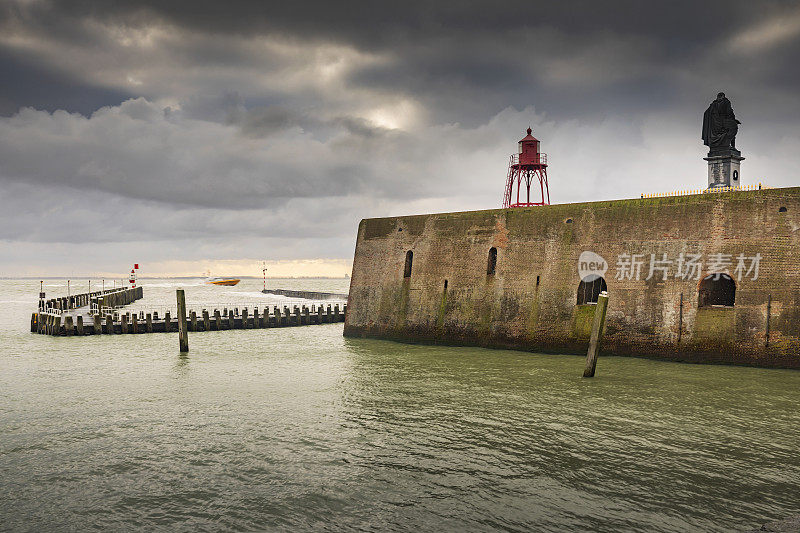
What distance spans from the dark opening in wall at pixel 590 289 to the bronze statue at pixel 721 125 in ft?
81.1

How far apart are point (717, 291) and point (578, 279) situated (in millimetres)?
4230

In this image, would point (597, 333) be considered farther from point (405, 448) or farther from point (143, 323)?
point (143, 323)

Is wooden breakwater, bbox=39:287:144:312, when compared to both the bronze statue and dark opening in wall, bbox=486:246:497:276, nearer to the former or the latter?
dark opening in wall, bbox=486:246:497:276

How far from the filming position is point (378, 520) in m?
7.33

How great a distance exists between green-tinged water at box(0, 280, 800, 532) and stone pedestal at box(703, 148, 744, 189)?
26538mm

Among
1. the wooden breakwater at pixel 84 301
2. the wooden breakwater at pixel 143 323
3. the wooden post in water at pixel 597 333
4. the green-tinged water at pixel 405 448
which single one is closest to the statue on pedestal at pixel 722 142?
the green-tinged water at pixel 405 448

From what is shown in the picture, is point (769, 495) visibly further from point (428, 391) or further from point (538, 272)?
point (538, 272)

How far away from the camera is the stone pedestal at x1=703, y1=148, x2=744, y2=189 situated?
125 feet

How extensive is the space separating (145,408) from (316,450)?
218 inches

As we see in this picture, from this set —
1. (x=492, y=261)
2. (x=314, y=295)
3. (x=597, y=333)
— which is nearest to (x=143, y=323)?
(x=492, y=261)

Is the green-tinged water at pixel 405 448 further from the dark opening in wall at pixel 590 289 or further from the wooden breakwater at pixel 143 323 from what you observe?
the wooden breakwater at pixel 143 323

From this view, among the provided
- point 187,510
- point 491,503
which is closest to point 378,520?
point 491,503

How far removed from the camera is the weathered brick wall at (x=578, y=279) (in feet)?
53.8

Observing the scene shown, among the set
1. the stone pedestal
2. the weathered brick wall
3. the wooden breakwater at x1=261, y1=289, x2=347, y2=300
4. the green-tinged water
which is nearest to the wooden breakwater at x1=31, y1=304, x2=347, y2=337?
the weathered brick wall
